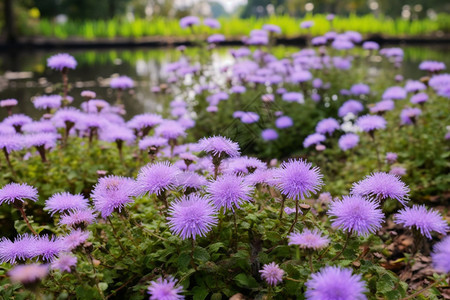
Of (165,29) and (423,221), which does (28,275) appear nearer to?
(423,221)

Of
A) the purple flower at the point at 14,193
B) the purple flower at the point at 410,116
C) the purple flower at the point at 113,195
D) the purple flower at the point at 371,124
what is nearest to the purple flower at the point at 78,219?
the purple flower at the point at 113,195

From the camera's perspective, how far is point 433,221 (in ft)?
3.64

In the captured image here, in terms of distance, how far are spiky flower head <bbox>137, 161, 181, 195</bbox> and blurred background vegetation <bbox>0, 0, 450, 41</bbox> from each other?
1074cm

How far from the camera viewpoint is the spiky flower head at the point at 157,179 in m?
1.22

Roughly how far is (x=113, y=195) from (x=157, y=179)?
0.14m

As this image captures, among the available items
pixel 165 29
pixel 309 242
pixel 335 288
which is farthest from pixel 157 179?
pixel 165 29

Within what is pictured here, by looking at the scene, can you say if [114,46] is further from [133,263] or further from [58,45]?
[133,263]

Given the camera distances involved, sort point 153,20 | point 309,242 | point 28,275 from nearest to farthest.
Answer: point 28,275
point 309,242
point 153,20

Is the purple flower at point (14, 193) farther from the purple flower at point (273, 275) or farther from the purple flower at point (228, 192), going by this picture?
the purple flower at point (273, 275)

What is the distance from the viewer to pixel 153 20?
18.7 m

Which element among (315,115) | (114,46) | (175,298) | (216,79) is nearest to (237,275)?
(175,298)

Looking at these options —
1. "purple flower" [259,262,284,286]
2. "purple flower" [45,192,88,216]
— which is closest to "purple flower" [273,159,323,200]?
"purple flower" [259,262,284,286]

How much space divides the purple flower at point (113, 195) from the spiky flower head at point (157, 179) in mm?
30

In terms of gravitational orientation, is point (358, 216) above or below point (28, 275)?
above
